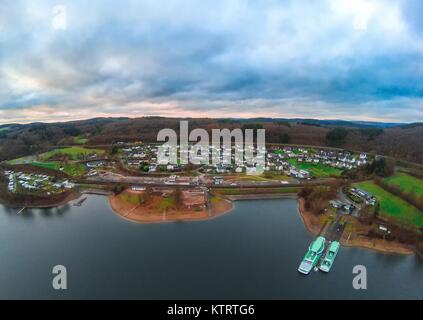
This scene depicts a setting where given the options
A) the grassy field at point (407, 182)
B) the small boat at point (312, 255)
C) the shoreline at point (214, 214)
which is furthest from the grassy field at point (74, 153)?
the grassy field at point (407, 182)

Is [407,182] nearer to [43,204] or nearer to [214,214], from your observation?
[214,214]

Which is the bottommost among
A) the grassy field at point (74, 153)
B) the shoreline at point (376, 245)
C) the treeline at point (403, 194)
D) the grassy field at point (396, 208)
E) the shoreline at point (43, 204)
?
the shoreline at point (376, 245)

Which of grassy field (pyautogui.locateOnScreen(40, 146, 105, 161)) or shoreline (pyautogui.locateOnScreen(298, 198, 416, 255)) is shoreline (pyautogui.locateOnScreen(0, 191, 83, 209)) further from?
shoreline (pyautogui.locateOnScreen(298, 198, 416, 255))

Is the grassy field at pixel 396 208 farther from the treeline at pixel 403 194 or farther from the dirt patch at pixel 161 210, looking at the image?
the dirt patch at pixel 161 210

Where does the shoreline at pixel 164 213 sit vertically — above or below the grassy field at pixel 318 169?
below

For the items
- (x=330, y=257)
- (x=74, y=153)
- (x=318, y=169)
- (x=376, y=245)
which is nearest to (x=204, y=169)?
(x=318, y=169)

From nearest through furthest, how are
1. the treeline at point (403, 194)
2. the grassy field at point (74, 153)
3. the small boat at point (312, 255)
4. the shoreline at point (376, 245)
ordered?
the small boat at point (312, 255) → the shoreline at point (376, 245) → the treeline at point (403, 194) → the grassy field at point (74, 153)
